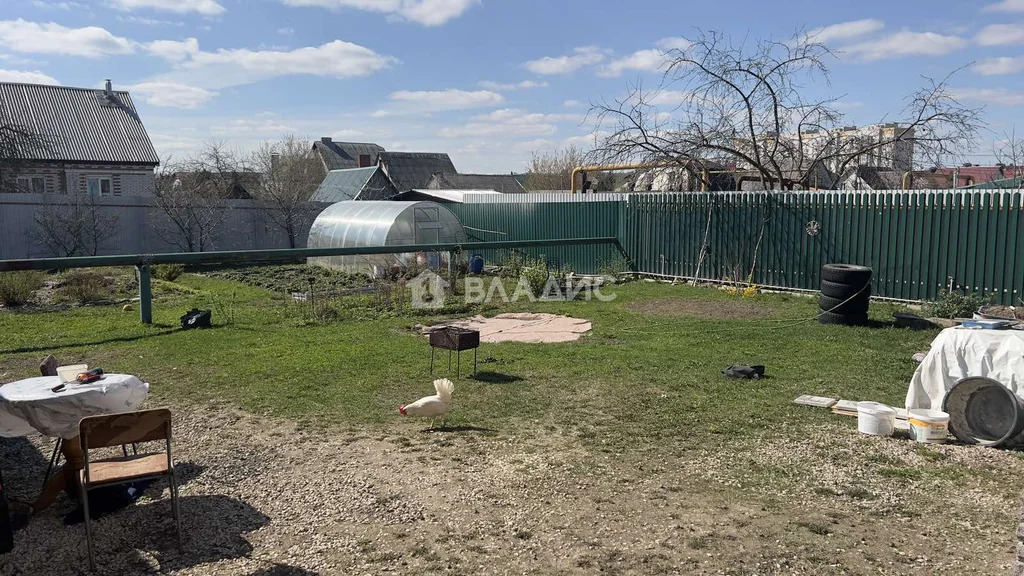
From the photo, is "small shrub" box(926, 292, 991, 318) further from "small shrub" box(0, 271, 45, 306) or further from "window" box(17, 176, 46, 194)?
"window" box(17, 176, 46, 194)

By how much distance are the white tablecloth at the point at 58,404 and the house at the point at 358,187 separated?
1014 inches

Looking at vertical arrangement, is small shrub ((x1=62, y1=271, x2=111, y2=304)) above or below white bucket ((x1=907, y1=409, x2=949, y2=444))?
above

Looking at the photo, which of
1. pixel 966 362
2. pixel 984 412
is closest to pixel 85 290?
pixel 966 362

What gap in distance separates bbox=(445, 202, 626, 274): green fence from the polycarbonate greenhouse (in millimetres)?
1506

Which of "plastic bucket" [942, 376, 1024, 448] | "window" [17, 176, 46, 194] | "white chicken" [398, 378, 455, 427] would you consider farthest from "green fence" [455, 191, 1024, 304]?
"window" [17, 176, 46, 194]

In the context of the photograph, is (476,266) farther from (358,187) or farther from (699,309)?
(358,187)

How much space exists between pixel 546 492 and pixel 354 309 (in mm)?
9193

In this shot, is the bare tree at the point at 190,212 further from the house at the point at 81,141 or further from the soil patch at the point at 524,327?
the soil patch at the point at 524,327

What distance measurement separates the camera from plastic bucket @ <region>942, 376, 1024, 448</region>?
596 cm

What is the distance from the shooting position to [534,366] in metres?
9.23

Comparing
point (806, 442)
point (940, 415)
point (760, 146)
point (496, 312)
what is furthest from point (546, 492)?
point (760, 146)

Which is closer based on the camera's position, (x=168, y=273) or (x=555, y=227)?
(x=168, y=273)

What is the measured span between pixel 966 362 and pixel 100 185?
3447 cm

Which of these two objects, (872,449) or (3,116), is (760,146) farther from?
(3,116)
